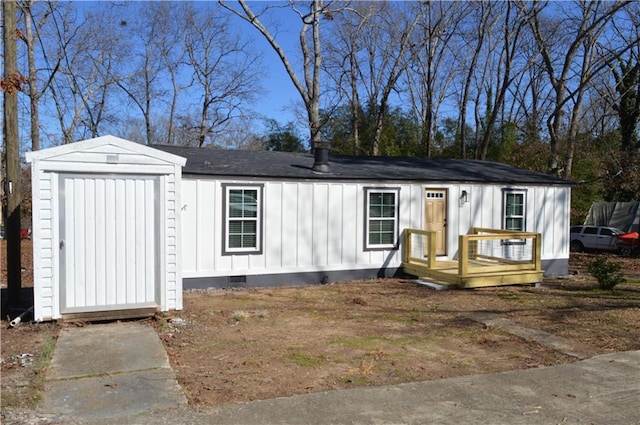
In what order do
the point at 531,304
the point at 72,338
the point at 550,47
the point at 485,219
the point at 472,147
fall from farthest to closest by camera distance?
the point at 472,147, the point at 550,47, the point at 485,219, the point at 531,304, the point at 72,338

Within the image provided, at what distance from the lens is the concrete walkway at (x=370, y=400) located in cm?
413

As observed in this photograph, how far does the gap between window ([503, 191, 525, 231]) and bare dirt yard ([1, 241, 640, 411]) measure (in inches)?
118

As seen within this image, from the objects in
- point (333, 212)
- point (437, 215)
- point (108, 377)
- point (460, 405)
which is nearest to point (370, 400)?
point (460, 405)

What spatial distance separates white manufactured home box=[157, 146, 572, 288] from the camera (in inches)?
413

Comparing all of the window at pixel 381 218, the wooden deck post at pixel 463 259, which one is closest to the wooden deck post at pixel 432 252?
the wooden deck post at pixel 463 259

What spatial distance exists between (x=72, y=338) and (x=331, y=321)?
11.2 ft

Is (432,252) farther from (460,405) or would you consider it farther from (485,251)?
(460,405)

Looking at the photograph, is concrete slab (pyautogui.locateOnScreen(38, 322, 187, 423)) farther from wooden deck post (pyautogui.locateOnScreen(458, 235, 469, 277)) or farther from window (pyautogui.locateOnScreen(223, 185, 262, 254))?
wooden deck post (pyautogui.locateOnScreen(458, 235, 469, 277))

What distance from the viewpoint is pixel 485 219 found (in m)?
13.1

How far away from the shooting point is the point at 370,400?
451 centimetres

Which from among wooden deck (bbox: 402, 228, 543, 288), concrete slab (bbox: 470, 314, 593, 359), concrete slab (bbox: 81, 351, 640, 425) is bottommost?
concrete slab (bbox: 470, 314, 593, 359)

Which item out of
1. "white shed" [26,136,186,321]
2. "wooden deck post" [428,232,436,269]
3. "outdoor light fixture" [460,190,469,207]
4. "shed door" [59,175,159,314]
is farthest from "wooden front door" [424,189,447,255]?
"shed door" [59,175,159,314]

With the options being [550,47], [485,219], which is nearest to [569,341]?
[485,219]

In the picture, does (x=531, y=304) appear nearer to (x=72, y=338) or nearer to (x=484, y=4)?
(x=72, y=338)
